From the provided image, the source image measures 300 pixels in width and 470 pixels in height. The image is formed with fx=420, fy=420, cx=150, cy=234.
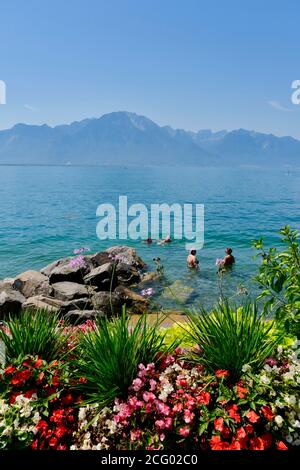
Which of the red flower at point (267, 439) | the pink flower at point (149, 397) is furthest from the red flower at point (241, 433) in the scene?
the pink flower at point (149, 397)

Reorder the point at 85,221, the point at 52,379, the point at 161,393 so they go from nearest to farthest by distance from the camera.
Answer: the point at 161,393, the point at 52,379, the point at 85,221

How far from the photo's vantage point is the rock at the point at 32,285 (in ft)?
55.9

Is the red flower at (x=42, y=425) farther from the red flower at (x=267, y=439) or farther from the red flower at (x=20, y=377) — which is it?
the red flower at (x=267, y=439)

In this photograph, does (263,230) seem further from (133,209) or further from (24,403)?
(24,403)

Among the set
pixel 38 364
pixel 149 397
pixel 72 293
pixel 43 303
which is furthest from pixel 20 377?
pixel 72 293

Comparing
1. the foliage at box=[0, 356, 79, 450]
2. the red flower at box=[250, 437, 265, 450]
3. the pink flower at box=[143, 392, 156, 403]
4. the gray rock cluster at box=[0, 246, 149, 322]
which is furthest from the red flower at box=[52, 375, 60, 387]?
the gray rock cluster at box=[0, 246, 149, 322]

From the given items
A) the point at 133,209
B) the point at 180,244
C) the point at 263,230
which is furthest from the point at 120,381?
the point at 133,209

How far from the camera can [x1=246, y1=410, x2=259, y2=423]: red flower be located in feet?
13.7

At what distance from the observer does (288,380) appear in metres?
4.54

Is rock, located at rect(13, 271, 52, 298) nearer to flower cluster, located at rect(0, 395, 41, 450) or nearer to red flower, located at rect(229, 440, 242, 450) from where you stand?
flower cluster, located at rect(0, 395, 41, 450)

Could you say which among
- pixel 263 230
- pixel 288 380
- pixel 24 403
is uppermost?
pixel 288 380

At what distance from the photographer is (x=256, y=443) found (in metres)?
4.13
